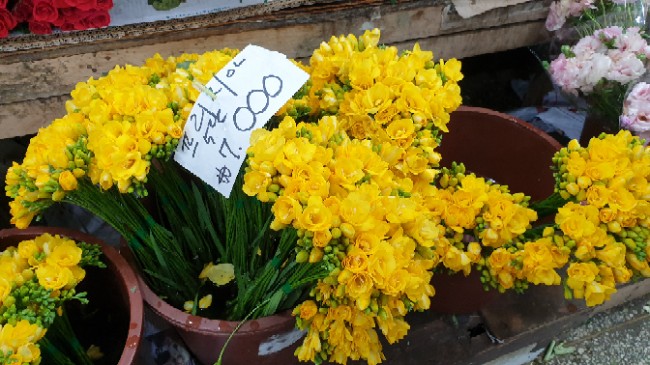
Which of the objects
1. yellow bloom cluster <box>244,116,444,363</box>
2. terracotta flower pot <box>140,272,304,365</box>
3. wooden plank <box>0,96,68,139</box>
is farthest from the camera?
wooden plank <box>0,96,68,139</box>

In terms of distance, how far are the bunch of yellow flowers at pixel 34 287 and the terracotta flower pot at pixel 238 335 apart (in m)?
0.13

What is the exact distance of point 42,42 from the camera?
1173 mm

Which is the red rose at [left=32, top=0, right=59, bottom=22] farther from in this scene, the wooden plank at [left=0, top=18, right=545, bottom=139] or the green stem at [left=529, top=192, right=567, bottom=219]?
the green stem at [left=529, top=192, right=567, bottom=219]

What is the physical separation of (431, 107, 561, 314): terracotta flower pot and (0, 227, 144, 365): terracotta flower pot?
59 cm

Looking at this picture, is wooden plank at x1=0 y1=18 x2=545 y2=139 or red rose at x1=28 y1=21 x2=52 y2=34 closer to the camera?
red rose at x1=28 y1=21 x2=52 y2=34

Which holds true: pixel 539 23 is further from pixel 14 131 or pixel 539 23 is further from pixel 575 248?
pixel 14 131

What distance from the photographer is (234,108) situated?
2.56 feet

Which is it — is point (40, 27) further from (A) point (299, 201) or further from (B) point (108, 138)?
(A) point (299, 201)

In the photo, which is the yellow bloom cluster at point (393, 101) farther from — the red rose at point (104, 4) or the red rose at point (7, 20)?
the red rose at point (7, 20)

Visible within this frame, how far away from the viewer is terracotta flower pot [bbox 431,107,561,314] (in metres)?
1.17

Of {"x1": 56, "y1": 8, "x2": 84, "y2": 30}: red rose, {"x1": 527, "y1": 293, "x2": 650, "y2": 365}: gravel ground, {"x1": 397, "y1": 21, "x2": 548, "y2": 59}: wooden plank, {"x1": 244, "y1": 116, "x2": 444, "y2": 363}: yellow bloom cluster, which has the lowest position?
{"x1": 527, "y1": 293, "x2": 650, "y2": 365}: gravel ground

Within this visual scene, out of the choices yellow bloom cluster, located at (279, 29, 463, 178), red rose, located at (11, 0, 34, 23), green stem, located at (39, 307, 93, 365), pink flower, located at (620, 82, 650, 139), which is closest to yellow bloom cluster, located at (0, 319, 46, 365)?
green stem, located at (39, 307, 93, 365)

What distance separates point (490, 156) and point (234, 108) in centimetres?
81

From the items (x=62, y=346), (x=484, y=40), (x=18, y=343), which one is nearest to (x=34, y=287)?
(x=18, y=343)
